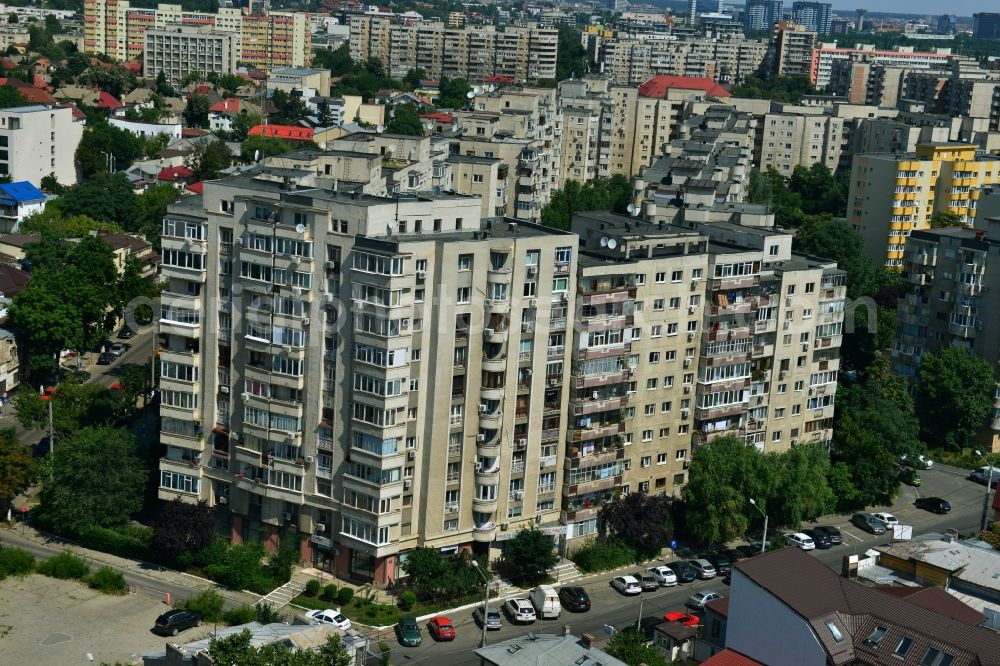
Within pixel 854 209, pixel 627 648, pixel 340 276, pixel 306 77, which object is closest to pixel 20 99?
pixel 306 77

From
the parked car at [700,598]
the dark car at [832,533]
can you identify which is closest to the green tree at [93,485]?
the parked car at [700,598]

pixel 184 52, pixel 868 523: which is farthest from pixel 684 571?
pixel 184 52

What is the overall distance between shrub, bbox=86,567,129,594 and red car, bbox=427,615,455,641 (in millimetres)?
11299

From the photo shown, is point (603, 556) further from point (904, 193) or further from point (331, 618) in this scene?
point (904, 193)

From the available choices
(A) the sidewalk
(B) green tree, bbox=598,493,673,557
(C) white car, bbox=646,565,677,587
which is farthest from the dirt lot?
(C) white car, bbox=646,565,677,587

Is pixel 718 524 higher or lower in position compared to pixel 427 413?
lower

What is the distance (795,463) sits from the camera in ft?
186

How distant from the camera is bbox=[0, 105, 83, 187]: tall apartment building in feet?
343

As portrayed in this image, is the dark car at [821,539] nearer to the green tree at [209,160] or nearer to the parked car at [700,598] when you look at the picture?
the parked car at [700,598]

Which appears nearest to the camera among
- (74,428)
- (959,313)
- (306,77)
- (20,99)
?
(74,428)

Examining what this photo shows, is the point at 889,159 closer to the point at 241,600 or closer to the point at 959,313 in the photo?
the point at 959,313

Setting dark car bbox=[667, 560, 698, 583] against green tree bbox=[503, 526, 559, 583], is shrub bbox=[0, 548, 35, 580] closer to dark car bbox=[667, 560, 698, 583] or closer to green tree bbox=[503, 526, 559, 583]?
green tree bbox=[503, 526, 559, 583]

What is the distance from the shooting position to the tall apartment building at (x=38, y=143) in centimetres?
10444

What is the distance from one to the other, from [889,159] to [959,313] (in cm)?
3132
